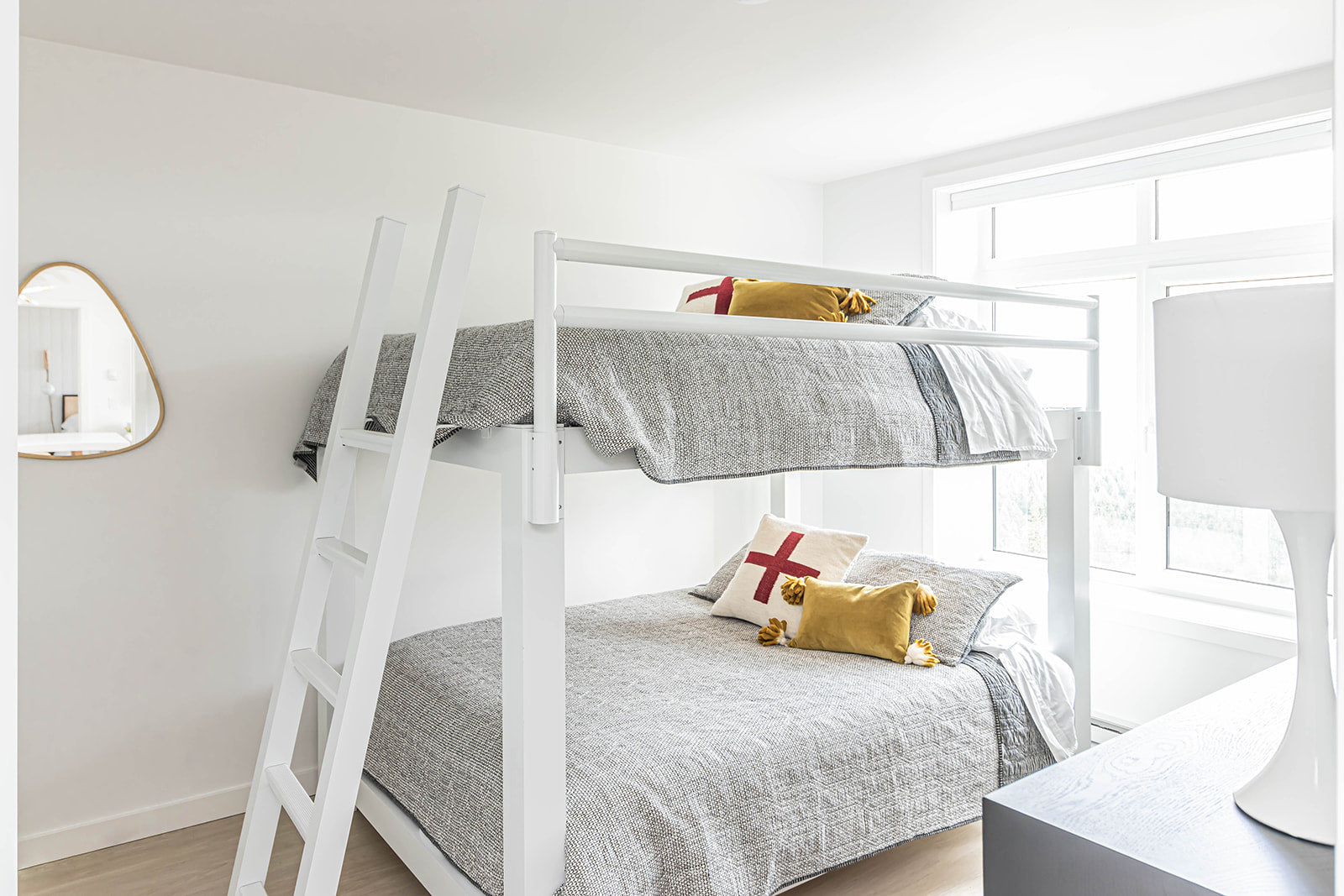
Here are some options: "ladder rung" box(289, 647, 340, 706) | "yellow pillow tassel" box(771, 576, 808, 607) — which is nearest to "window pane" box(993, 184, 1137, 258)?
"yellow pillow tassel" box(771, 576, 808, 607)

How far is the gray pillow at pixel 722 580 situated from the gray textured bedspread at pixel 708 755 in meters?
0.47

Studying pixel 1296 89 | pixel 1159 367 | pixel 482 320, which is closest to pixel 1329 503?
pixel 1159 367

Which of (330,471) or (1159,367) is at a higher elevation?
(1159,367)

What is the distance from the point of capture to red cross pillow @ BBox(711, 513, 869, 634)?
2.92m

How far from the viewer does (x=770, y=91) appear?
2.78m

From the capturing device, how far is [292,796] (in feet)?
5.86

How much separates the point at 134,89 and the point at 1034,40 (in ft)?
8.49

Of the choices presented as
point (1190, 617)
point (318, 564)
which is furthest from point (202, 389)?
point (1190, 617)

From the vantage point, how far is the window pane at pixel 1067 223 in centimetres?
329

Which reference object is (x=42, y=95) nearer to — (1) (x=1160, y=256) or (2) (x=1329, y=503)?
(2) (x=1329, y=503)

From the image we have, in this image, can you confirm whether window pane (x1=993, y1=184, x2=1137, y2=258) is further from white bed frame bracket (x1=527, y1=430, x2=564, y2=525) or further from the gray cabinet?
white bed frame bracket (x1=527, y1=430, x2=564, y2=525)

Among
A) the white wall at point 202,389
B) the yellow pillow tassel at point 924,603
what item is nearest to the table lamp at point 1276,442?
the yellow pillow tassel at point 924,603

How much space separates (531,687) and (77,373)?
1.86 meters

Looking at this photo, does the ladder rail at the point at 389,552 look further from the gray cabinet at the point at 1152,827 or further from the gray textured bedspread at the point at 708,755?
the gray cabinet at the point at 1152,827
